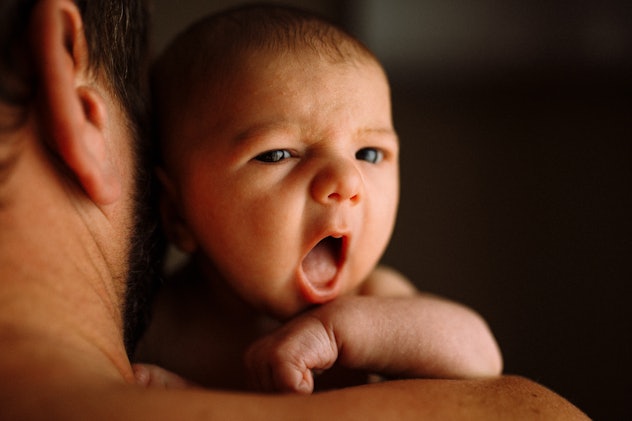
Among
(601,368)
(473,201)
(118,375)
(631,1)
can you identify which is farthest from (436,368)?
(631,1)

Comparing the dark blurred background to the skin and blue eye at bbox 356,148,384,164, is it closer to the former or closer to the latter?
the skin

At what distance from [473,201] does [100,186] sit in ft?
5.14

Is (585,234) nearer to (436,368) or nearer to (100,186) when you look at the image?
(436,368)

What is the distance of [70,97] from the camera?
713 millimetres

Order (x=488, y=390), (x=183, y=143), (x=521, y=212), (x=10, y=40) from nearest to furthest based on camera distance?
(x=10, y=40) < (x=488, y=390) < (x=183, y=143) < (x=521, y=212)

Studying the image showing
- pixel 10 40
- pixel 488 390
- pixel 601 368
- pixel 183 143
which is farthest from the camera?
pixel 601 368

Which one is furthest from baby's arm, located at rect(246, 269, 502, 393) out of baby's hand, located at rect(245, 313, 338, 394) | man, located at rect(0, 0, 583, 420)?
man, located at rect(0, 0, 583, 420)

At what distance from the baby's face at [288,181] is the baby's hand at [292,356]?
0.06 meters

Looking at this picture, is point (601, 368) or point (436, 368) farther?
point (601, 368)

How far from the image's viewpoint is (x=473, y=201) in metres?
2.15

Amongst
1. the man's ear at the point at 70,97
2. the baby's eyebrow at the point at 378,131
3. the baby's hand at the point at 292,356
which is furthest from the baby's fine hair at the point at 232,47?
the baby's hand at the point at 292,356

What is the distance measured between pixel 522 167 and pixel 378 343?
4.28ft

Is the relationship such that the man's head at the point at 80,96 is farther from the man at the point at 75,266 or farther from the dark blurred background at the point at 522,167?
the dark blurred background at the point at 522,167

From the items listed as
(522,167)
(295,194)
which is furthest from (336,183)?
(522,167)
